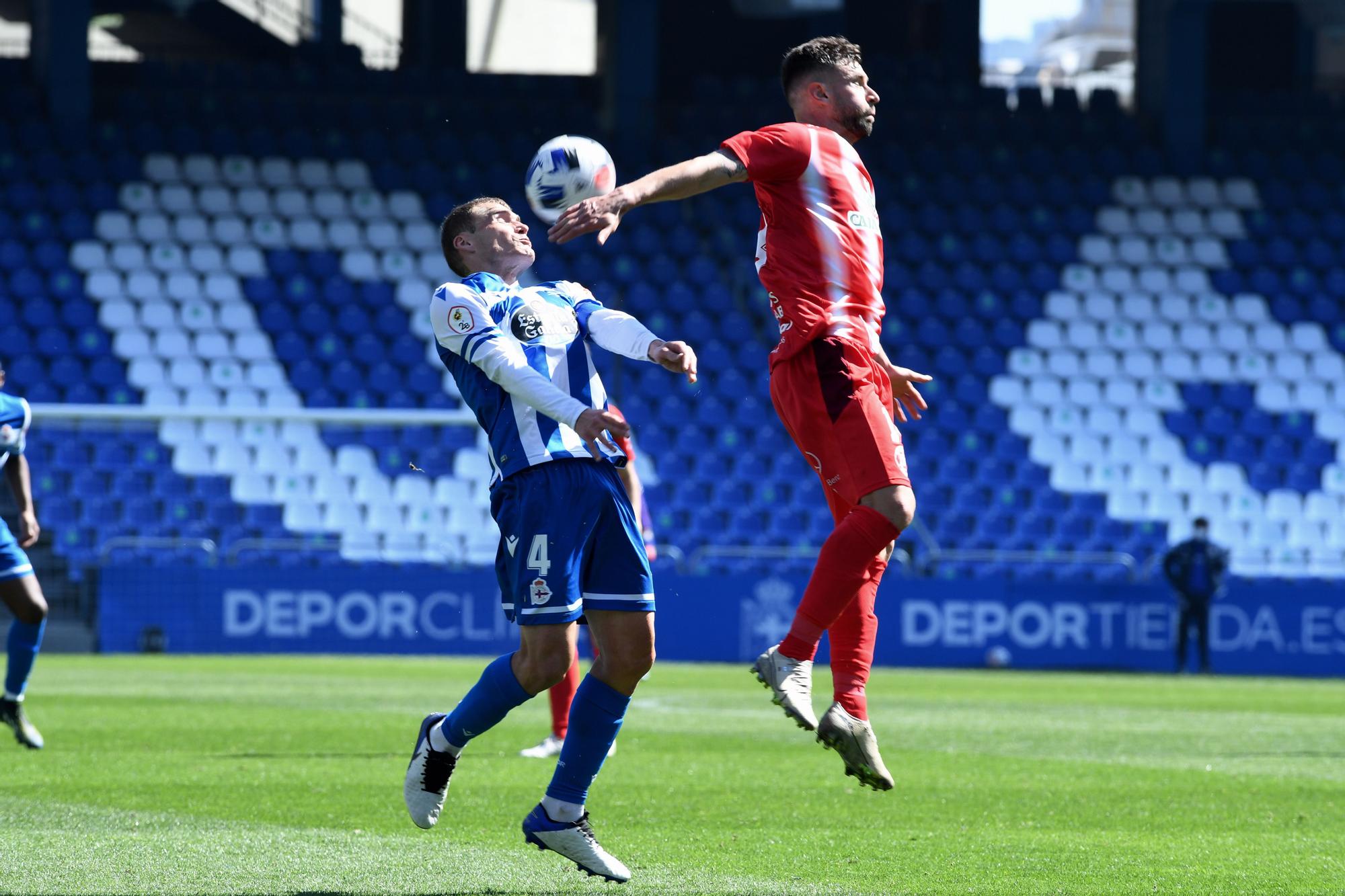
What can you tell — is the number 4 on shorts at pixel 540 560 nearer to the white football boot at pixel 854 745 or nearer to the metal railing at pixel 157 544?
the white football boot at pixel 854 745

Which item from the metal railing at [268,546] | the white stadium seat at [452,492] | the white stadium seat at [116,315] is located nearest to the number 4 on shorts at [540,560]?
the metal railing at [268,546]

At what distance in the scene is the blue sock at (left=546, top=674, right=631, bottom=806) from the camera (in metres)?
4.64

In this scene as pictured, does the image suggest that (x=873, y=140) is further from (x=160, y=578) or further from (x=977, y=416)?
(x=160, y=578)

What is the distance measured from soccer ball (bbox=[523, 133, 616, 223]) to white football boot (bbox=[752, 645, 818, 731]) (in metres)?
1.44

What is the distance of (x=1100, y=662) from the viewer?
1814 cm

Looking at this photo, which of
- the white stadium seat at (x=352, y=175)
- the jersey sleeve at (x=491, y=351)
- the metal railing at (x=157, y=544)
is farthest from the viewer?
the white stadium seat at (x=352, y=175)

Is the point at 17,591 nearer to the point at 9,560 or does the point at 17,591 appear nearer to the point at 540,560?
the point at 9,560

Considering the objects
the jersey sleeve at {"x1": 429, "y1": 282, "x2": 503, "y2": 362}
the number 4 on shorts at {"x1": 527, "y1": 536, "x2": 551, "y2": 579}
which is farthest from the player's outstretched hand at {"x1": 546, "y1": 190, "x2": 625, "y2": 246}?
the number 4 on shorts at {"x1": 527, "y1": 536, "x2": 551, "y2": 579}

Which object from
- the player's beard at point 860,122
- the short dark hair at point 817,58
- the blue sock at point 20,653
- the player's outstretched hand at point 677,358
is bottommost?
the blue sock at point 20,653

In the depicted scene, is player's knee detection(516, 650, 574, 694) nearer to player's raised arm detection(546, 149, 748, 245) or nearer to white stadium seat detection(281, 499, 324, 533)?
player's raised arm detection(546, 149, 748, 245)

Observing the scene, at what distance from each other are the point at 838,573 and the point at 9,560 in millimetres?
5041

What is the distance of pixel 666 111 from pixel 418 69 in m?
3.32

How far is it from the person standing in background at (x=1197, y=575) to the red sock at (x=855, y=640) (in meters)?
13.1

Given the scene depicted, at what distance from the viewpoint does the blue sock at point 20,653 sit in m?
8.23
